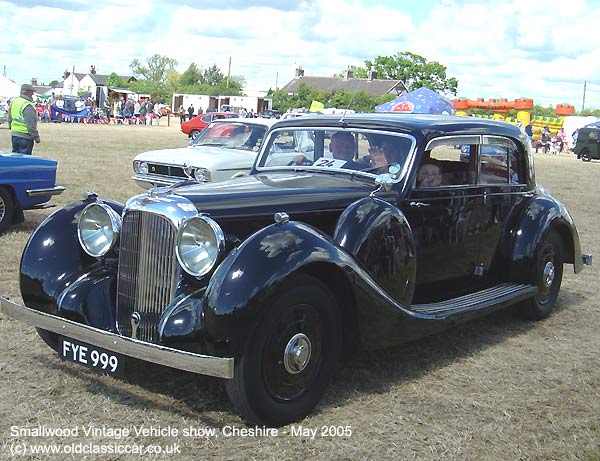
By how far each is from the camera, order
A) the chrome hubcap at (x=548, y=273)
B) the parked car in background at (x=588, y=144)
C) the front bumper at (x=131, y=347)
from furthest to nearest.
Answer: the parked car in background at (x=588, y=144), the chrome hubcap at (x=548, y=273), the front bumper at (x=131, y=347)

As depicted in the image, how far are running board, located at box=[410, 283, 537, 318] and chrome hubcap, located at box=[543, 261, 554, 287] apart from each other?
38 cm

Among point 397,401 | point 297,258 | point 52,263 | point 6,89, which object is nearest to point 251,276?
point 297,258

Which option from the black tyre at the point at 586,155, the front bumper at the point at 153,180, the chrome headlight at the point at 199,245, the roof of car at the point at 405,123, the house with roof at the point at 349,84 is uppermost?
the house with roof at the point at 349,84

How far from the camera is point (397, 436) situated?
362 cm

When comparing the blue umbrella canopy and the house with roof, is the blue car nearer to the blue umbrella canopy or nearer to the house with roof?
the blue umbrella canopy

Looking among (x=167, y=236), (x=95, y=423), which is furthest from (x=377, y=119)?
(x=95, y=423)

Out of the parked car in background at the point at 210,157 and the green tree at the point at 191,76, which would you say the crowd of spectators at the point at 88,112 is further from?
the green tree at the point at 191,76

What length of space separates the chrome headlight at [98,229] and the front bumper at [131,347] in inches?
21.1

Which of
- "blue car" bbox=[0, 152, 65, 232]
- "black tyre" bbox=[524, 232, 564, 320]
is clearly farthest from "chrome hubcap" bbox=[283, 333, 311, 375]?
"blue car" bbox=[0, 152, 65, 232]

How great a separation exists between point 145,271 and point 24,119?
734 cm

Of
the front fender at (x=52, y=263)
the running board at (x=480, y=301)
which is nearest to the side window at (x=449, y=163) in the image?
the running board at (x=480, y=301)

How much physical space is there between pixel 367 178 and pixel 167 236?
1669mm

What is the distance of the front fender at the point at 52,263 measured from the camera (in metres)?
4.18

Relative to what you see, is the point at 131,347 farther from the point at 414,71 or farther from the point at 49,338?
the point at 414,71
